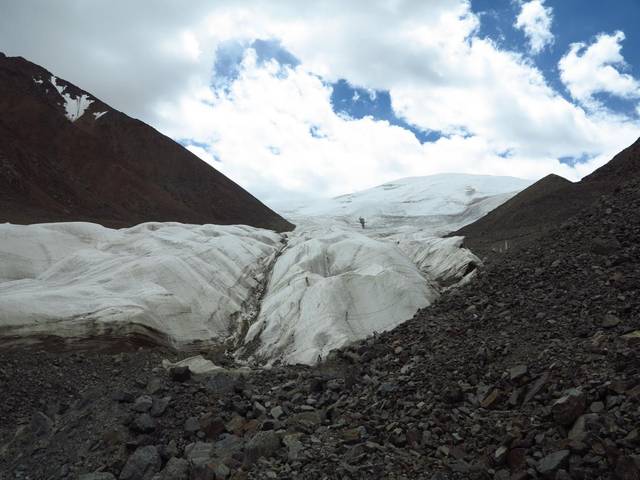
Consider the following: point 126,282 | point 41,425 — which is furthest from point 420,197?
point 41,425

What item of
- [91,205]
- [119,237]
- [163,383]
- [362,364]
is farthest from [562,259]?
[91,205]

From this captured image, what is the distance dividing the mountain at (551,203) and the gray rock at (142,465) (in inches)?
831

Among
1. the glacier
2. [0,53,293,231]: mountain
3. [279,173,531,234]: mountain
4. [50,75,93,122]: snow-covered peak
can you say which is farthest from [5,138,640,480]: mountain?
[50,75,93,122]: snow-covered peak

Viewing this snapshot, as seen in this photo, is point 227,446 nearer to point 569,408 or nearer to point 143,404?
point 143,404

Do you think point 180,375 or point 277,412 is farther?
point 180,375

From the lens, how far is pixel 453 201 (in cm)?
7650

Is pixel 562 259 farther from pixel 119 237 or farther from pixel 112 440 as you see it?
pixel 119 237

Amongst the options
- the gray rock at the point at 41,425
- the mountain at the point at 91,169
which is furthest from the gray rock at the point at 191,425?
the mountain at the point at 91,169

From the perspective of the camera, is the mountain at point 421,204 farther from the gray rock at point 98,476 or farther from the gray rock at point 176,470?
the gray rock at point 98,476

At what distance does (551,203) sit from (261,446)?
30.2 m

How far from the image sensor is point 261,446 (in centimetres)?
525

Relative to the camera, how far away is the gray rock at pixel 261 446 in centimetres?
513

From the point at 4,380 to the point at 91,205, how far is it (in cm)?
3742

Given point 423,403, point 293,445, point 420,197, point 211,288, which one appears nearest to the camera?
point 293,445
